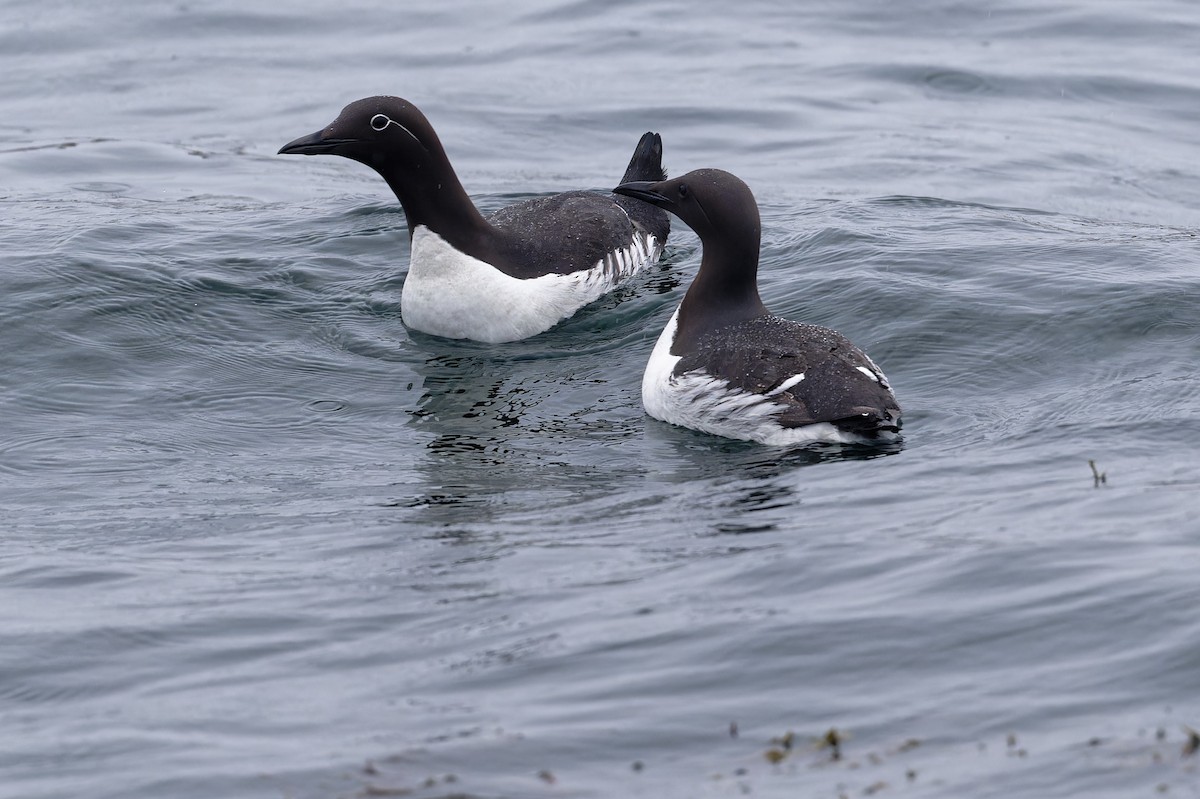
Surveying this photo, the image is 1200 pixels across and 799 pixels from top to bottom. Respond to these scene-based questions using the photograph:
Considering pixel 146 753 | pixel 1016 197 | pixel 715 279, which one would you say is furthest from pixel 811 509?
pixel 1016 197

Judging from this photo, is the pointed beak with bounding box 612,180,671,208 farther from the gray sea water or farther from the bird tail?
the bird tail

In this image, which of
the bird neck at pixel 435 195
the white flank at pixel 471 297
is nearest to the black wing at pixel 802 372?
the white flank at pixel 471 297

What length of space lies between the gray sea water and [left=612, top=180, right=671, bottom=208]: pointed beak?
1.05m

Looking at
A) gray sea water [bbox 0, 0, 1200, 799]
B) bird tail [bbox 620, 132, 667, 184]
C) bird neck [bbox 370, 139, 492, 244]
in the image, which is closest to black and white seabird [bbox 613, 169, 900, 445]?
gray sea water [bbox 0, 0, 1200, 799]

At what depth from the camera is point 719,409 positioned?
27.3 ft

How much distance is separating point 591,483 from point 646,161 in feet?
16.3

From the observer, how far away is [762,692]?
5.21 meters

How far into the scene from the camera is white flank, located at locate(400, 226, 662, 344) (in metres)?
10.5

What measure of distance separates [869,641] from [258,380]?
204 inches

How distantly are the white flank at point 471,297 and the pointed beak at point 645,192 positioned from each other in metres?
1.21

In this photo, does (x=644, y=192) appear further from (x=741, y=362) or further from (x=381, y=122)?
(x=381, y=122)

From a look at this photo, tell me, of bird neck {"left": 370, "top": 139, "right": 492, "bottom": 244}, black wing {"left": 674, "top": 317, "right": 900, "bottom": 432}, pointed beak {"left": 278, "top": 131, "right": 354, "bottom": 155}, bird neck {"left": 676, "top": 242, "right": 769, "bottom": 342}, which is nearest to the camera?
black wing {"left": 674, "top": 317, "right": 900, "bottom": 432}

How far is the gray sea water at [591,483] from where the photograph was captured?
4.95 meters

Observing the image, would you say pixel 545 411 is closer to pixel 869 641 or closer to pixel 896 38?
pixel 869 641
